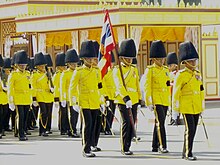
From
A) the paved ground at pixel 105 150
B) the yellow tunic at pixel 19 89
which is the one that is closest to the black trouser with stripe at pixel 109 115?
the paved ground at pixel 105 150

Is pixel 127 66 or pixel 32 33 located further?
pixel 32 33

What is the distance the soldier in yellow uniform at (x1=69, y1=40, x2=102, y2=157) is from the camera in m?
11.8

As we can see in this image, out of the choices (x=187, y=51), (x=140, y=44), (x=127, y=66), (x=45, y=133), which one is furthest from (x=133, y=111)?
(x=140, y=44)

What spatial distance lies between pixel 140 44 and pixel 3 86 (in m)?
12.2

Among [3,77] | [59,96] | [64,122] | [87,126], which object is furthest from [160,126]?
[3,77]

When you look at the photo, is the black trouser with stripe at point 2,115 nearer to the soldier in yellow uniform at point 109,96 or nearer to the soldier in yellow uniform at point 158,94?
the soldier in yellow uniform at point 109,96

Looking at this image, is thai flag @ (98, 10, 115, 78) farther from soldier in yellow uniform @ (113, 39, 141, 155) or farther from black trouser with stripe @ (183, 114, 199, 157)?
black trouser with stripe @ (183, 114, 199, 157)

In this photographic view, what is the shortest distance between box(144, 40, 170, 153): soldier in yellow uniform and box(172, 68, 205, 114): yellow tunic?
0.91m

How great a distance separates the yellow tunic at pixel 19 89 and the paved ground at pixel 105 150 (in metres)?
0.89

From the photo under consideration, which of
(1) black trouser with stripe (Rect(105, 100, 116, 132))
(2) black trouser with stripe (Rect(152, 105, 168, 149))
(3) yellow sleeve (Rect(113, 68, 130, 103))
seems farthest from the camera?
(1) black trouser with stripe (Rect(105, 100, 116, 132))

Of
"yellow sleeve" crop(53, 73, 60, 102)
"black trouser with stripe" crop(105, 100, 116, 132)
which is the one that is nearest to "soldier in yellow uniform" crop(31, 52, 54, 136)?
"yellow sleeve" crop(53, 73, 60, 102)

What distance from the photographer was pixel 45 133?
51.7 feet

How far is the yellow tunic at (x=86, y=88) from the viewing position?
11.8 m

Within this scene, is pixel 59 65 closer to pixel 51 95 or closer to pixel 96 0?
pixel 51 95
